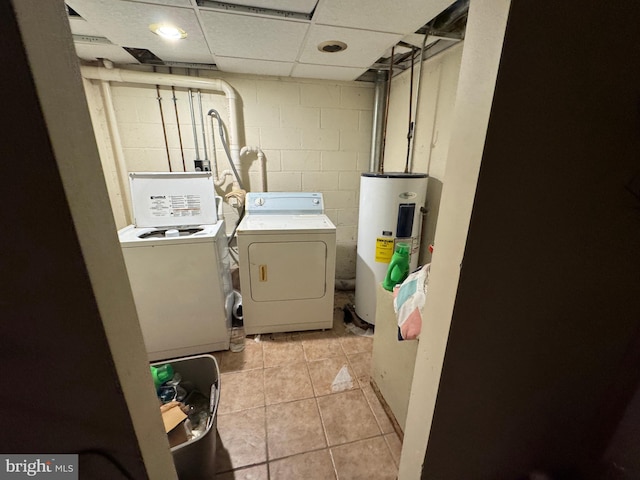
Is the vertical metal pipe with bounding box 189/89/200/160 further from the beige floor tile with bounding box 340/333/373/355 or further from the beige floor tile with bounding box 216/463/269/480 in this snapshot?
the beige floor tile with bounding box 216/463/269/480

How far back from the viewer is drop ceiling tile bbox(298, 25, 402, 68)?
1430 millimetres

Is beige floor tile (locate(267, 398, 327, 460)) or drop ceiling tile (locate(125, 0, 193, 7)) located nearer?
drop ceiling tile (locate(125, 0, 193, 7))

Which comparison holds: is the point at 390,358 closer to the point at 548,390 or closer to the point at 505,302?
the point at 548,390

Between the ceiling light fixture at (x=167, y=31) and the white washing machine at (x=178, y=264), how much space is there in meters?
0.82

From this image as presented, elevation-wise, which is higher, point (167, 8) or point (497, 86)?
point (167, 8)

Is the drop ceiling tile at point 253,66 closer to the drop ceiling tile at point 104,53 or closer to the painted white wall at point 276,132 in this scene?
the painted white wall at point 276,132

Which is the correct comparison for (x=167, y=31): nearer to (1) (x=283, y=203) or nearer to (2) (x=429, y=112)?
(1) (x=283, y=203)

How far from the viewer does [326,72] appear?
2104 millimetres

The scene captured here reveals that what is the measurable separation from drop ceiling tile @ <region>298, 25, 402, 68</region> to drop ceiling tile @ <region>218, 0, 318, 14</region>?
0.53 feet

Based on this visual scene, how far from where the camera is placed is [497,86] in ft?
1.55

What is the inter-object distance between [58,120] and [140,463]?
0.68 meters

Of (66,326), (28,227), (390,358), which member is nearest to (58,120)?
(28,227)

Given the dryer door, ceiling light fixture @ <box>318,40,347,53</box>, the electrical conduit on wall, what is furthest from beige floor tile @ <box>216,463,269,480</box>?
ceiling light fixture @ <box>318,40,347,53</box>
